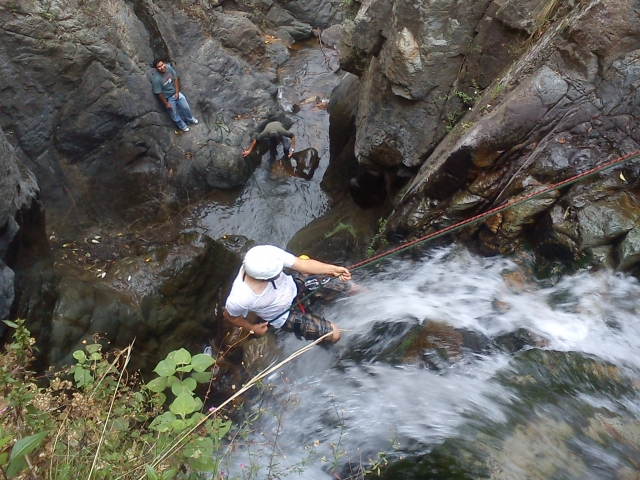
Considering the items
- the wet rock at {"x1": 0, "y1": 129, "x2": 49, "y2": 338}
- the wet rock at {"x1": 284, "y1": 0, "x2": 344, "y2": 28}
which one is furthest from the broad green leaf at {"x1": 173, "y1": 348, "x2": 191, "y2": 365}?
the wet rock at {"x1": 284, "y1": 0, "x2": 344, "y2": 28}

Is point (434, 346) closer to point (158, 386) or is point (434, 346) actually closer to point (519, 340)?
point (519, 340)

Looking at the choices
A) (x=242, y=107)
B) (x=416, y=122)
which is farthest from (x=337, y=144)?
(x=416, y=122)

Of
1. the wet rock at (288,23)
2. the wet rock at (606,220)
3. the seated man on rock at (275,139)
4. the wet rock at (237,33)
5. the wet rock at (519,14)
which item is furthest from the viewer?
the wet rock at (288,23)

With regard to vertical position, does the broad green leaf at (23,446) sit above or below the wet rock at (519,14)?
below

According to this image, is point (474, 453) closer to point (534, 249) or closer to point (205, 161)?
point (534, 249)

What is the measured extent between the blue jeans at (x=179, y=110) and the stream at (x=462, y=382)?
5.19m

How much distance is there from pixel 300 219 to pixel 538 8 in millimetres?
4706

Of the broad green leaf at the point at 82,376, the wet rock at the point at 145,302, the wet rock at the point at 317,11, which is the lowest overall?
the wet rock at the point at 145,302

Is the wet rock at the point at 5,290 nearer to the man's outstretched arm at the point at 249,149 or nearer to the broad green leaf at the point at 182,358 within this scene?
the broad green leaf at the point at 182,358

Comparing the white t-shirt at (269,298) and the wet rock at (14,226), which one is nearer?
the white t-shirt at (269,298)

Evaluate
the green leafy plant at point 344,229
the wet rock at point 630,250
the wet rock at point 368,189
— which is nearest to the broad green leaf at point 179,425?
the wet rock at point 630,250

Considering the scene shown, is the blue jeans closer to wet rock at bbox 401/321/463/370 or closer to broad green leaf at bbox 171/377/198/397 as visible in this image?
wet rock at bbox 401/321/463/370

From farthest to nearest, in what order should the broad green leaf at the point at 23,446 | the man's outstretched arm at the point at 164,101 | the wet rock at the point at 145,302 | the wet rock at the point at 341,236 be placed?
the man's outstretched arm at the point at 164,101 < the wet rock at the point at 341,236 < the wet rock at the point at 145,302 < the broad green leaf at the point at 23,446

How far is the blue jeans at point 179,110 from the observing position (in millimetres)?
8464
